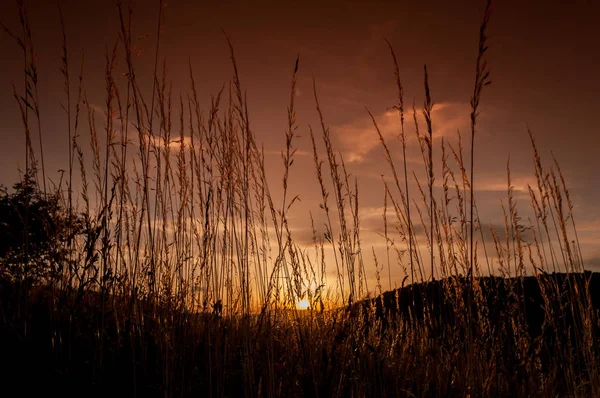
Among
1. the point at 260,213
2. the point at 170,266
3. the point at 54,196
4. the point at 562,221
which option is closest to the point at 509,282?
the point at 562,221

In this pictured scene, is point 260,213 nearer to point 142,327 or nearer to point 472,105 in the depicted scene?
point 142,327

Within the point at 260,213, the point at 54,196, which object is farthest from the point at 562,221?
the point at 54,196

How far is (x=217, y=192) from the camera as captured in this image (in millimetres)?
2668

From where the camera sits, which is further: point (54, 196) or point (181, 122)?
point (54, 196)

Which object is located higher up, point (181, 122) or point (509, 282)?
point (181, 122)

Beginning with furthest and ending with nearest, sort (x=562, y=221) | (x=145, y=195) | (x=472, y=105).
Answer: (x=562, y=221)
(x=145, y=195)
(x=472, y=105)

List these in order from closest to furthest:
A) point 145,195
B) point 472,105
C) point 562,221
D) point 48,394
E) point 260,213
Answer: point 472,105, point 48,394, point 145,195, point 260,213, point 562,221

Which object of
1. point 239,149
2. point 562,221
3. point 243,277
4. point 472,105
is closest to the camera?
point 472,105

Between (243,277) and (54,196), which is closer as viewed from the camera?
(243,277)

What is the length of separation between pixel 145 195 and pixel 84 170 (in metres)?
0.68

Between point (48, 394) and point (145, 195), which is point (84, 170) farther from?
point (48, 394)

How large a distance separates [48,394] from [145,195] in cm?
100

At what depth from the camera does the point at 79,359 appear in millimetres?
2410

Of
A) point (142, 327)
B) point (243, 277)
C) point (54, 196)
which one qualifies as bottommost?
point (142, 327)
